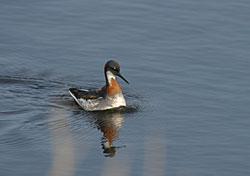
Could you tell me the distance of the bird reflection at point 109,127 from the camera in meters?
17.2

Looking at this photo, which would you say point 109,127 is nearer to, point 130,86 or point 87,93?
Result: point 87,93

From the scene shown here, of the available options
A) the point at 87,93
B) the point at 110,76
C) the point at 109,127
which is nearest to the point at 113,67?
the point at 110,76

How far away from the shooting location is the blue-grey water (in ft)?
53.8

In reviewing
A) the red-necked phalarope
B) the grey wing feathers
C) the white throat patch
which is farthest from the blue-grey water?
the white throat patch

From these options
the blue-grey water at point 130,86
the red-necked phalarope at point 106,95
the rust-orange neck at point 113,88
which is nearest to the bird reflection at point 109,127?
the blue-grey water at point 130,86

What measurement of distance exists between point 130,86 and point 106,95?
1186 mm

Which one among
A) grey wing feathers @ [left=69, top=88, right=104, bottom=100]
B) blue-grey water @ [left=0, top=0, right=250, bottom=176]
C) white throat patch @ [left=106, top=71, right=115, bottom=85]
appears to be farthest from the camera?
white throat patch @ [left=106, top=71, right=115, bottom=85]

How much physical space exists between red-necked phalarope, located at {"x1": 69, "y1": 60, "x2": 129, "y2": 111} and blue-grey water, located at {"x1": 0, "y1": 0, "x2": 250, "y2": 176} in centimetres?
36

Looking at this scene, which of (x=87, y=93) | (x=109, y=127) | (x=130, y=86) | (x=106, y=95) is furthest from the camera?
(x=130, y=86)

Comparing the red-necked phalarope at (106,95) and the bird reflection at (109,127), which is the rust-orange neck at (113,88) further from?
the bird reflection at (109,127)

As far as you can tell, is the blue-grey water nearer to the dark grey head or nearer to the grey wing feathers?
the grey wing feathers

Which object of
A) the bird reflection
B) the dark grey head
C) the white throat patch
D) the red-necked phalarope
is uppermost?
the dark grey head

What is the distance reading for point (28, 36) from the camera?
2480 centimetres

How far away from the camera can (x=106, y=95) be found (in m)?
20.9
